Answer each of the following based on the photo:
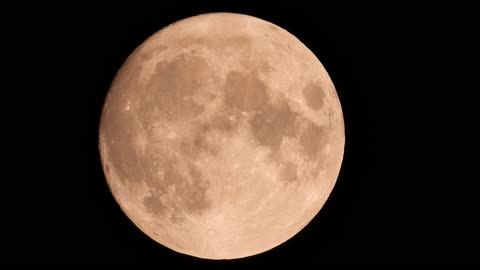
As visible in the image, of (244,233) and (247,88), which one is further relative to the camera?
(244,233)

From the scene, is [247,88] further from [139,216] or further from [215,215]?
[139,216]

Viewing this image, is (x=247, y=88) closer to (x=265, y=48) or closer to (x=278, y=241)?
(x=265, y=48)

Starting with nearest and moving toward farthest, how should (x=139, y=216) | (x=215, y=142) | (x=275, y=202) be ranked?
(x=215, y=142)
(x=275, y=202)
(x=139, y=216)

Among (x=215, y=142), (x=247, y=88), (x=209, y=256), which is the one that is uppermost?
(x=247, y=88)

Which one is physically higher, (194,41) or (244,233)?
(194,41)

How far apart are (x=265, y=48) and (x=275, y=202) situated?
1.39 m

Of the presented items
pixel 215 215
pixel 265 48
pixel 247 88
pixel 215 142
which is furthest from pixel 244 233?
pixel 265 48

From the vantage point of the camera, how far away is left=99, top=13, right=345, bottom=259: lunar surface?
4.68 meters

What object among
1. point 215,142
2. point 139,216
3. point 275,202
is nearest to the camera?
point 215,142

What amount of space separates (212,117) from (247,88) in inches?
15.7

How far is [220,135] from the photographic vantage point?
15.2 feet

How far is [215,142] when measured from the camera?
15.2 ft

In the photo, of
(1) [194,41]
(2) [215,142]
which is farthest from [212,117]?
(1) [194,41]

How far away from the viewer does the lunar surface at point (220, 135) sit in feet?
15.4
